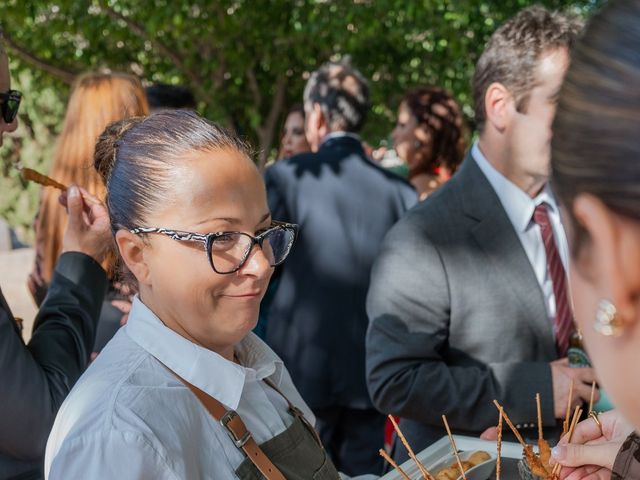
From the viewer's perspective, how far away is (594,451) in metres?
1.66

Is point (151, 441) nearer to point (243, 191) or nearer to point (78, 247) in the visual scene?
point (243, 191)

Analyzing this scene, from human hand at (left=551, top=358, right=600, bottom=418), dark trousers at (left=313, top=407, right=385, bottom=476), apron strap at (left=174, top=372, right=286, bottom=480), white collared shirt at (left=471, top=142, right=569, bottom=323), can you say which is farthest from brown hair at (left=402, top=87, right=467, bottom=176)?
apron strap at (left=174, top=372, right=286, bottom=480)

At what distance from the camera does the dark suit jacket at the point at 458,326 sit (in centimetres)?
259

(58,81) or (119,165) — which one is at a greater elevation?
(119,165)

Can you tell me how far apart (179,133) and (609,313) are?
1.25 m

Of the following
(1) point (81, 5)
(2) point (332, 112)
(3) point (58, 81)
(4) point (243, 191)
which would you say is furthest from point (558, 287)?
(3) point (58, 81)

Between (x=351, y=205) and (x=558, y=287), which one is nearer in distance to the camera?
(x=558, y=287)

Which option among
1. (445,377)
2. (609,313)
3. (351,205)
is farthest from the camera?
(351,205)

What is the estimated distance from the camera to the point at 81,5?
897cm

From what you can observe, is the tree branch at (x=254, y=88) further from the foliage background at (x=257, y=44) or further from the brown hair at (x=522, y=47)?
the brown hair at (x=522, y=47)

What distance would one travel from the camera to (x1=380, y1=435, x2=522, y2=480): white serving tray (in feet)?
6.68

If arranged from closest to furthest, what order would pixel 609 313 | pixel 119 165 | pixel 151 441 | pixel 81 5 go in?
pixel 609 313 → pixel 151 441 → pixel 119 165 → pixel 81 5

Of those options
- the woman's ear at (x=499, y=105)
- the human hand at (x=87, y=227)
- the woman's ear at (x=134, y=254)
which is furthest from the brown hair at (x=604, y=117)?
the human hand at (x=87, y=227)

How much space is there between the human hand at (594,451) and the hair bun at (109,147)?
1149 millimetres
